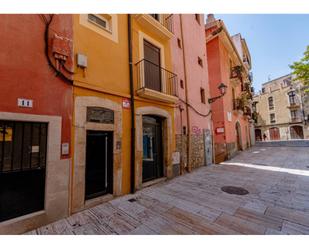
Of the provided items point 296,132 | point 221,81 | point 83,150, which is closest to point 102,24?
point 83,150

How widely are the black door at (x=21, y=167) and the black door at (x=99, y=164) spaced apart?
3.46ft

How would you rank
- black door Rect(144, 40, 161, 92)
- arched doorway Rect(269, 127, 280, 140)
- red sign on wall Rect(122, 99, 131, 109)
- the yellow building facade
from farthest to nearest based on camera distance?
arched doorway Rect(269, 127, 280, 140) → black door Rect(144, 40, 161, 92) → red sign on wall Rect(122, 99, 131, 109) → the yellow building facade

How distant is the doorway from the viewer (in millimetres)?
5895

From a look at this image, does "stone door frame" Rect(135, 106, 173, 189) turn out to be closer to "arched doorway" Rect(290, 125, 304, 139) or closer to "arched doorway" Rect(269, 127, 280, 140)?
"arched doorway" Rect(290, 125, 304, 139)

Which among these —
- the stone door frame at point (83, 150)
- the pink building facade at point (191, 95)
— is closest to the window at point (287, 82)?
the pink building facade at point (191, 95)

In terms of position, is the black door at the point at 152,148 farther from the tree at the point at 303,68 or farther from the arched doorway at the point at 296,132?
the arched doorway at the point at 296,132

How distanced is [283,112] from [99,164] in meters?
37.0

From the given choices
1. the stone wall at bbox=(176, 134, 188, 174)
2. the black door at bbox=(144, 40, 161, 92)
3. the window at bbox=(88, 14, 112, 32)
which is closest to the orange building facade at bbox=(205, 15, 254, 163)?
the stone wall at bbox=(176, 134, 188, 174)

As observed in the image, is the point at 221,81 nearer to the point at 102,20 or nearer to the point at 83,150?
the point at 102,20

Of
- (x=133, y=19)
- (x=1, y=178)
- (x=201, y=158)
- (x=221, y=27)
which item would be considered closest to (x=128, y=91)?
(x=133, y=19)

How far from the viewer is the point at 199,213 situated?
342 centimetres

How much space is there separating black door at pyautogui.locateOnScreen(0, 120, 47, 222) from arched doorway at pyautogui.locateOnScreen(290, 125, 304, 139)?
3813 cm

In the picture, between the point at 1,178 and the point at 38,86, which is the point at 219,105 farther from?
the point at 1,178

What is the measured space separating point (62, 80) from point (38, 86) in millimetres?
513
